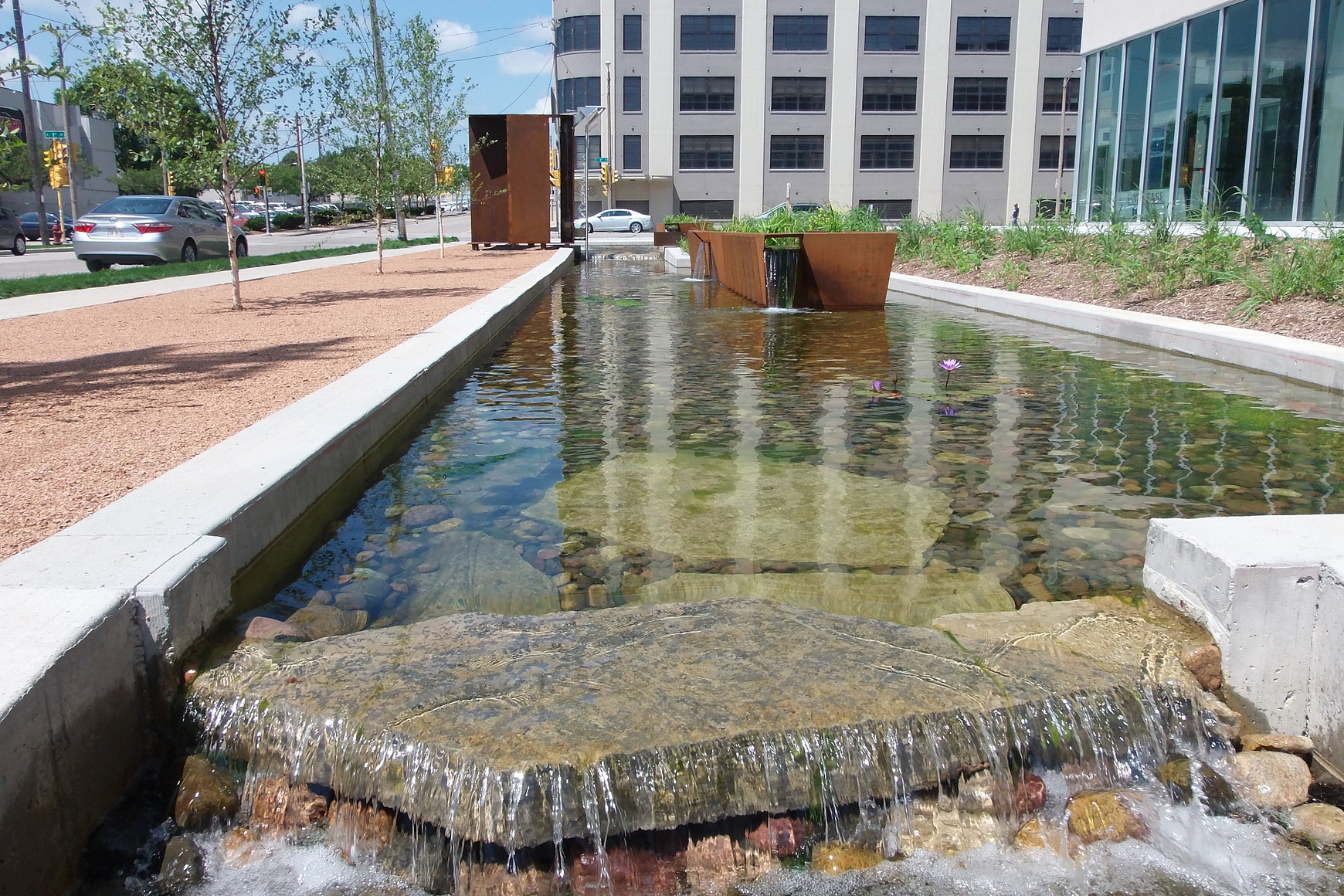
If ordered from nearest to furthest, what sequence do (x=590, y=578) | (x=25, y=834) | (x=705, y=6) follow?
(x=25, y=834) < (x=590, y=578) < (x=705, y=6)

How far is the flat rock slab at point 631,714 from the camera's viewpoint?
2596mm

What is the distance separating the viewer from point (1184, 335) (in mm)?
9391

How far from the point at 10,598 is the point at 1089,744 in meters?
3.07

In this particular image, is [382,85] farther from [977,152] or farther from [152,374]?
[977,152]

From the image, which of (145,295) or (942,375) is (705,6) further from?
(942,375)

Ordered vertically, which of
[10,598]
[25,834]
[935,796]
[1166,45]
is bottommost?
[935,796]

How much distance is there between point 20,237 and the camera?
101 ft

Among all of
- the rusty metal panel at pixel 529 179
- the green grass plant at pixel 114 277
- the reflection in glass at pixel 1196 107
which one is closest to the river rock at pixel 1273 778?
the green grass plant at pixel 114 277

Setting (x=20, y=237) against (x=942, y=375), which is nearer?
(x=942, y=375)

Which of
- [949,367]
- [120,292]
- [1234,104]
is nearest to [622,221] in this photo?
[1234,104]

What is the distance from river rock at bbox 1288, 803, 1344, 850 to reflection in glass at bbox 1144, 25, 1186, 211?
64.0 ft

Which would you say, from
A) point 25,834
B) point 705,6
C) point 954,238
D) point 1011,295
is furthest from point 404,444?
point 705,6

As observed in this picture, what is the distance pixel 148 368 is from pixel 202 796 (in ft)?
18.0

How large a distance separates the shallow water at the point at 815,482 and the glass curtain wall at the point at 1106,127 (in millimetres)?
15466
